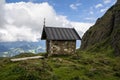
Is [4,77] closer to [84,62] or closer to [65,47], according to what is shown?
[84,62]

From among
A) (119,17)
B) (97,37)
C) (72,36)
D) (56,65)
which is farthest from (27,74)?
(97,37)

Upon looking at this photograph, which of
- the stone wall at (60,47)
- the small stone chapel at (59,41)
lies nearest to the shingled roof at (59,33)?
the small stone chapel at (59,41)

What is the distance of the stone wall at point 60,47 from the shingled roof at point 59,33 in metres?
1.12

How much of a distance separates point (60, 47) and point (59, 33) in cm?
370

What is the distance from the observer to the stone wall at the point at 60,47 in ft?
154

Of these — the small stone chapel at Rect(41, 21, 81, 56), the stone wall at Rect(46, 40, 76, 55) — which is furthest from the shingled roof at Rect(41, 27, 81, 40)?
the stone wall at Rect(46, 40, 76, 55)

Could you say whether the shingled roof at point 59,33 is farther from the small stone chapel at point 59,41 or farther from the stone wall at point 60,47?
the stone wall at point 60,47

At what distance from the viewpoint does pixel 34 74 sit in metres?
27.4

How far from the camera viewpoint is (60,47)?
157 ft

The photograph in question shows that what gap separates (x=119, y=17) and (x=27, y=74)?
242 ft

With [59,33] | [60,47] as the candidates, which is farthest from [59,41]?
[59,33]

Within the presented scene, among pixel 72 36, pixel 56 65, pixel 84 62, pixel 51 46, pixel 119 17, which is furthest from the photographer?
pixel 119 17

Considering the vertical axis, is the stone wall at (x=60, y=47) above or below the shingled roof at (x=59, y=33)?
below

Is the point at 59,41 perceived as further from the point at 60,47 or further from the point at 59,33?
the point at 59,33
